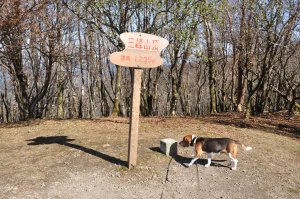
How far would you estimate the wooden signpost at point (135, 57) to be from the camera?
728cm

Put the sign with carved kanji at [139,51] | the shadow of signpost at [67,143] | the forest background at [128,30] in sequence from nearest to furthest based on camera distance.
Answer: the sign with carved kanji at [139,51]
the shadow of signpost at [67,143]
the forest background at [128,30]

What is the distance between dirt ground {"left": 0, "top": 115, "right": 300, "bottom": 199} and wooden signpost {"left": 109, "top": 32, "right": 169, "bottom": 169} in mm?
788

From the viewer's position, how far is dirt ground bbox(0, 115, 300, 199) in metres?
6.67

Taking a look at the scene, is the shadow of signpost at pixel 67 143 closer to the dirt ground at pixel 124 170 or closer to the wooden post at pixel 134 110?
the dirt ground at pixel 124 170

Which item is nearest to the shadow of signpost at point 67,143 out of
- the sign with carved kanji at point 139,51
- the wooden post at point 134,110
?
the wooden post at point 134,110

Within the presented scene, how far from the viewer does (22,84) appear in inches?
→ 729

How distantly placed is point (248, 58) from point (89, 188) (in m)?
14.1

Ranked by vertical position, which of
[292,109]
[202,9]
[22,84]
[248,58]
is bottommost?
[292,109]

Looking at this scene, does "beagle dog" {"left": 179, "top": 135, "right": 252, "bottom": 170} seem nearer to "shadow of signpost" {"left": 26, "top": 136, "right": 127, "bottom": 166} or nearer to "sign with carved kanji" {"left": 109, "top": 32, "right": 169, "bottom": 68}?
"shadow of signpost" {"left": 26, "top": 136, "right": 127, "bottom": 166}

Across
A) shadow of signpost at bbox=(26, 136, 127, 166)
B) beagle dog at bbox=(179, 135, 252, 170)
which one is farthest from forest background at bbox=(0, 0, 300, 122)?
beagle dog at bbox=(179, 135, 252, 170)

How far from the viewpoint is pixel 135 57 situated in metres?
7.35

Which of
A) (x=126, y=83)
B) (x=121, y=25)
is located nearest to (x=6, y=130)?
(x=121, y=25)

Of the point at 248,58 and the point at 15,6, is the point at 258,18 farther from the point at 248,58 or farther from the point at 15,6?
the point at 15,6

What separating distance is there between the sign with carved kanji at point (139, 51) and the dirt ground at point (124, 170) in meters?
2.51
